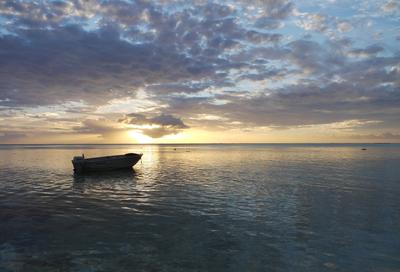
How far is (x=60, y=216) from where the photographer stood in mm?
20438

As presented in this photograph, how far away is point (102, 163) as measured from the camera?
4841 centimetres

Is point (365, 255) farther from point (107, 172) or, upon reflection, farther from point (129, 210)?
point (107, 172)

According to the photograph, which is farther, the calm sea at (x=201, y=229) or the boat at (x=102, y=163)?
the boat at (x=102, y=163)

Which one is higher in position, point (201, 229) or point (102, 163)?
point (102, 163)

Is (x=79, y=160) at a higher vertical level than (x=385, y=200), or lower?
higher

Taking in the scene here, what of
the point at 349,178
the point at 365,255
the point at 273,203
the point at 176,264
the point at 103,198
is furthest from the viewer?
the point at 349,178

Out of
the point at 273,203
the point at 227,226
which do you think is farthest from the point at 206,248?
the point at 273,203

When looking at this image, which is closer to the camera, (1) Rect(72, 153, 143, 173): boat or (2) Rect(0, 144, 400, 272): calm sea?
(2) Rect(0, 144, 400, 272): calm sea

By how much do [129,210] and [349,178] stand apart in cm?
3104

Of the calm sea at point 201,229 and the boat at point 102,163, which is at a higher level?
the boat at point 102,163

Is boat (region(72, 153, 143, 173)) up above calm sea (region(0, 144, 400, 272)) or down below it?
above

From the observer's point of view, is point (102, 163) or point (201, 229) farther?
point (102, 163)

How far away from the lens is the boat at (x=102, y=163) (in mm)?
46344

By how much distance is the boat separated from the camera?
152 feet
